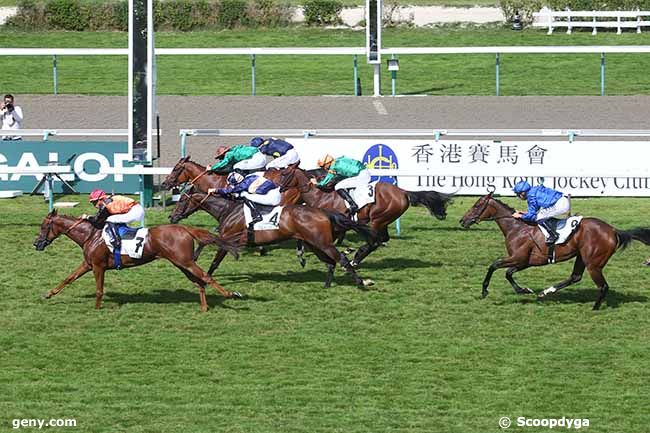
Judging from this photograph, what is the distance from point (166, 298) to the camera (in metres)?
12.7

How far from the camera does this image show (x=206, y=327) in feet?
38.2

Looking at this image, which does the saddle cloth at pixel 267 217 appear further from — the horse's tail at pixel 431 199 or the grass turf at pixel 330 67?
the grass turf at pixel 330 67

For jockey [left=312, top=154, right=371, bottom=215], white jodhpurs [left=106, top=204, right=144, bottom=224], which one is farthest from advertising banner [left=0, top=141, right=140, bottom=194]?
white jodhpurs [left=106, top=204, right=144, bottom=224]

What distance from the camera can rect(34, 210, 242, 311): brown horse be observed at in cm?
1197

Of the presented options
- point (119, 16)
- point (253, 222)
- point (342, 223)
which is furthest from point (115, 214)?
point (119, 16)

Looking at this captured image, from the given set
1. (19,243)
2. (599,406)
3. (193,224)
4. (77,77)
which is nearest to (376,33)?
(77,77)

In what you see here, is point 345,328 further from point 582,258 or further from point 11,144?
point 11,144

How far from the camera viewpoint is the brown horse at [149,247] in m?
12.0

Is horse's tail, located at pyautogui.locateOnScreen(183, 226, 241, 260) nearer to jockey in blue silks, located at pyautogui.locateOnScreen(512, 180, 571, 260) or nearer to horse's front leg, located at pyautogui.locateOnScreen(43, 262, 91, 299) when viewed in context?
horse's front leg, located at pyautogui.locateOnScreen(43, 262, 91, 299)

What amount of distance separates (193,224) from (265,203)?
381 centimetres

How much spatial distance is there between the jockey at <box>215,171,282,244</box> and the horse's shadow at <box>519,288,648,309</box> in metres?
2.68

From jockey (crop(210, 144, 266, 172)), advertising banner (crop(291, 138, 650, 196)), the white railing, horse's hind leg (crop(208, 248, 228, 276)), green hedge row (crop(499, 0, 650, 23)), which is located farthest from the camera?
green hedge row (crop(499, 0, 650, 23))

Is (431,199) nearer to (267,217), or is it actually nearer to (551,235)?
(267,217)
